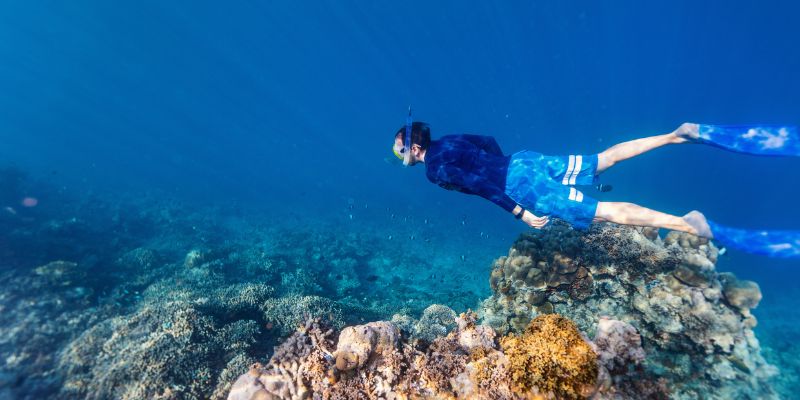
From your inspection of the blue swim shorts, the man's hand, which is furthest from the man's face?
the man's hand

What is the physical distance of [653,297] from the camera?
4742 mm

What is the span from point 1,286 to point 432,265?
51.9 feet

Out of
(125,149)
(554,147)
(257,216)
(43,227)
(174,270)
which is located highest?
(554,147)

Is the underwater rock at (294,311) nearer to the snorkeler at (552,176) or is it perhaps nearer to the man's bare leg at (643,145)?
the snorkeler at (552,176)

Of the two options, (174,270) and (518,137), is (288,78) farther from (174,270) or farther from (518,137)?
(174,270)

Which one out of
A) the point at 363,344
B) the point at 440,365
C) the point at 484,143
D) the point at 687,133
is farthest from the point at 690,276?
the point at 363,344

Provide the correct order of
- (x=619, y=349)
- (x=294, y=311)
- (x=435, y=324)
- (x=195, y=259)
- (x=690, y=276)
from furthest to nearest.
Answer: (x=195, y=259)
(x=294, y=311)
(x=435, y=324)
(x=690, y=276)
(x=619, y=349)

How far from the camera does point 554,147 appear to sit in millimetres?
111312

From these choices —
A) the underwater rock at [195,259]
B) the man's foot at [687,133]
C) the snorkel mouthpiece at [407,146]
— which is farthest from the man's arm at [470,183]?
the underwater rock at [195,259]

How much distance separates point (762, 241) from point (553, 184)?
10.2 feet

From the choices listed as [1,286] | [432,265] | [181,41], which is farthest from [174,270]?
[181,41]

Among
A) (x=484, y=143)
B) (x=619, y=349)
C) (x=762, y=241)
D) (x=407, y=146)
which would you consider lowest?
(x=619, y=349)

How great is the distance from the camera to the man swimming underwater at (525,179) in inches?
198

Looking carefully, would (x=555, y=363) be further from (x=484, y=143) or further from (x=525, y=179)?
(x=484, y=143)
